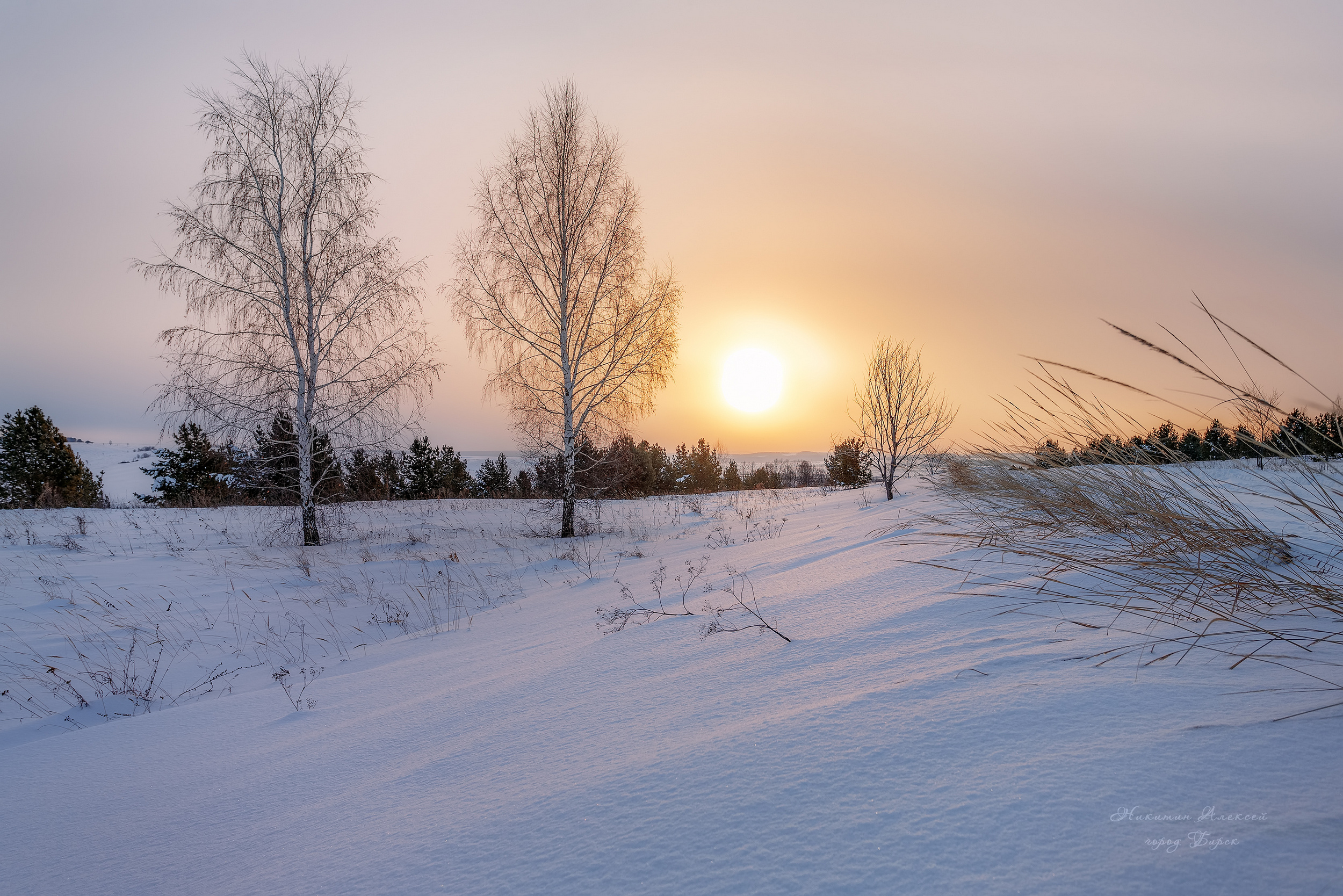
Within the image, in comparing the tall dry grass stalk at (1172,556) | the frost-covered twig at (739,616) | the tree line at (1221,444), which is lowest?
the frost-covered twig at (739,616)

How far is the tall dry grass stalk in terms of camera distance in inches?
57.3

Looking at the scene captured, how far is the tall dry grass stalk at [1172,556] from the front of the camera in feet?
4.77

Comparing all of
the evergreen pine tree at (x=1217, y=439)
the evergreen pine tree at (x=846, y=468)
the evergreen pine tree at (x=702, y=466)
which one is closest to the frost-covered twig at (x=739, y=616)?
the evergreen pine tree at (x=1217, y=439)

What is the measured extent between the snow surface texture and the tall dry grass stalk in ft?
0.53

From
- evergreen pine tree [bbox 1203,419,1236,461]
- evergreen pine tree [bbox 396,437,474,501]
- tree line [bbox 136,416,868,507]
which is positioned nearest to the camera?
evergreen pine tree [bbox 1203,419,1236,461]

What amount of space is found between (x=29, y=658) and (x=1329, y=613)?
22.4 feet

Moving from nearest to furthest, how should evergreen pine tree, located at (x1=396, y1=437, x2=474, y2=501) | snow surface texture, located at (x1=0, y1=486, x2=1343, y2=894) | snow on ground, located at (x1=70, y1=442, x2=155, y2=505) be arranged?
snow surface texture, located at (x1=0, y1=486, x2=1343, y2=894), evergreen pine tree, located at (x1=396, y1=437, x2=474, y2=501), snow on ground, located at (x1=70, y1=442, x2=155, y2=505)

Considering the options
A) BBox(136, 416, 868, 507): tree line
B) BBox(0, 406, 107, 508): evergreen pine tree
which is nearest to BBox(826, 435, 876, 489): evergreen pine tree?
BBox(136, 416, 868, 507): tree line

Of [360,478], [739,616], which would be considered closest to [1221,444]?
[739,616]

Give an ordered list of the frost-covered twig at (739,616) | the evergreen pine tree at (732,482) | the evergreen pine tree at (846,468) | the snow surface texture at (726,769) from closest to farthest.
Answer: the snow surface texture at (726,769) < the frost-covered twig at (739,616) < the evergreen pine tree at (846,468) < the evergreen pine tree at (732,482)

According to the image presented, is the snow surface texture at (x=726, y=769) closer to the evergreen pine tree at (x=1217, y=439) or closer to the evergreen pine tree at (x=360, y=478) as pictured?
the evergreen pine tree at (x=1217, y=439)

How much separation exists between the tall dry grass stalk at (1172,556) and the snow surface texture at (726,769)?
0.16 meters

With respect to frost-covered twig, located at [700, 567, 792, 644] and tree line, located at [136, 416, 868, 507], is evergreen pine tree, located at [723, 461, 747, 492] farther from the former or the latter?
frost-covered twig, located at [700, 567, 792, 644]

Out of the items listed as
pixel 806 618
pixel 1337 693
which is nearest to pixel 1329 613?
pixel 1337 693
